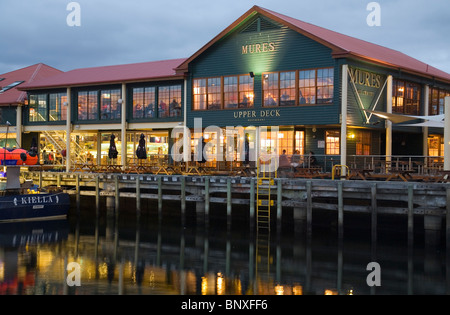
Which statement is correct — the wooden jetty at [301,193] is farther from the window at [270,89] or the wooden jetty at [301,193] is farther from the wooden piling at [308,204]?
the window at [270,89]

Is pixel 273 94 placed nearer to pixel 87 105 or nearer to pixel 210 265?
pixel 210 265

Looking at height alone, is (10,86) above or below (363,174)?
above

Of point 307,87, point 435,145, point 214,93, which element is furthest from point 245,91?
point 435,145

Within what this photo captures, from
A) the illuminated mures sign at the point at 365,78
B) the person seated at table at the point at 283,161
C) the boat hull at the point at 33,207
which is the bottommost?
the boat hull at the point at 33,207

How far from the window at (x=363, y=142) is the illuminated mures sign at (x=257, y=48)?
715 cm

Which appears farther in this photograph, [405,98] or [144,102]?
[144,102]

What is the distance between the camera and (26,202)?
3178cm

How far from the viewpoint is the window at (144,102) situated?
3888 cm

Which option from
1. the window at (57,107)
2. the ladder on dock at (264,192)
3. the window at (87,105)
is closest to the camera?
the ladder on dock at (264,192)

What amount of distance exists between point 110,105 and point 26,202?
36.7ft

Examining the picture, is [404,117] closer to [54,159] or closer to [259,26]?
[259,26]

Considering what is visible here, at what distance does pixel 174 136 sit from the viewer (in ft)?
127

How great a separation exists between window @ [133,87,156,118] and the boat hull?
28.5 feet

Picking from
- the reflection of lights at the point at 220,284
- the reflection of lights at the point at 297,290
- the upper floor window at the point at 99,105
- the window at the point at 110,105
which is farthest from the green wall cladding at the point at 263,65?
the reflection of lights at the point at 297,290
